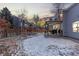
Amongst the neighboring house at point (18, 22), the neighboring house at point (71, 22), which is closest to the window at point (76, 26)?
the neighboring house at point (71, 22)

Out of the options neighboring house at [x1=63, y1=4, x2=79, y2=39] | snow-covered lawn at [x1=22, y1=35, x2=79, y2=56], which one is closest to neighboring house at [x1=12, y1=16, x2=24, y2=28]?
snow-covered lawn at [x1=22, y1=35, x2=79, y2=56]

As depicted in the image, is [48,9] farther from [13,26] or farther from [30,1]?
[13,26]

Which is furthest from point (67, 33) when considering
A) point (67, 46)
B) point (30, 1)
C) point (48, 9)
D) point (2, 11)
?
point (2, 11)

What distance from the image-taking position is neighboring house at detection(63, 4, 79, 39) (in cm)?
219

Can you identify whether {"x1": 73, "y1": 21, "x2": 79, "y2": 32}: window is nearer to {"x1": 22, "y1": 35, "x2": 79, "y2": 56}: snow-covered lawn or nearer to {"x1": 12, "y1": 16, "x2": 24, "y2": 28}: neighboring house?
{"x1": 22, "y1": 35, "x2": 79, "y2": 56}: snow-covered lawn

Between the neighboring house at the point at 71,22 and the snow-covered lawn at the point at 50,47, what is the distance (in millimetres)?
81

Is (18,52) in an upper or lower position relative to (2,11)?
lower

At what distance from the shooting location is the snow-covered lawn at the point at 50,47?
7.19ft

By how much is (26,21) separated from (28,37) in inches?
6.4

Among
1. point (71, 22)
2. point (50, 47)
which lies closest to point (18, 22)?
point (50, 47)

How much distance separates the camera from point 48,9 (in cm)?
221

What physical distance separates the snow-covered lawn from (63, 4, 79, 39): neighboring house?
0.26 ft

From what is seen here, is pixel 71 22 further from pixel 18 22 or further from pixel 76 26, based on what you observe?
pixel 18 22

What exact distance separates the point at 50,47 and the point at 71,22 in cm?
33
